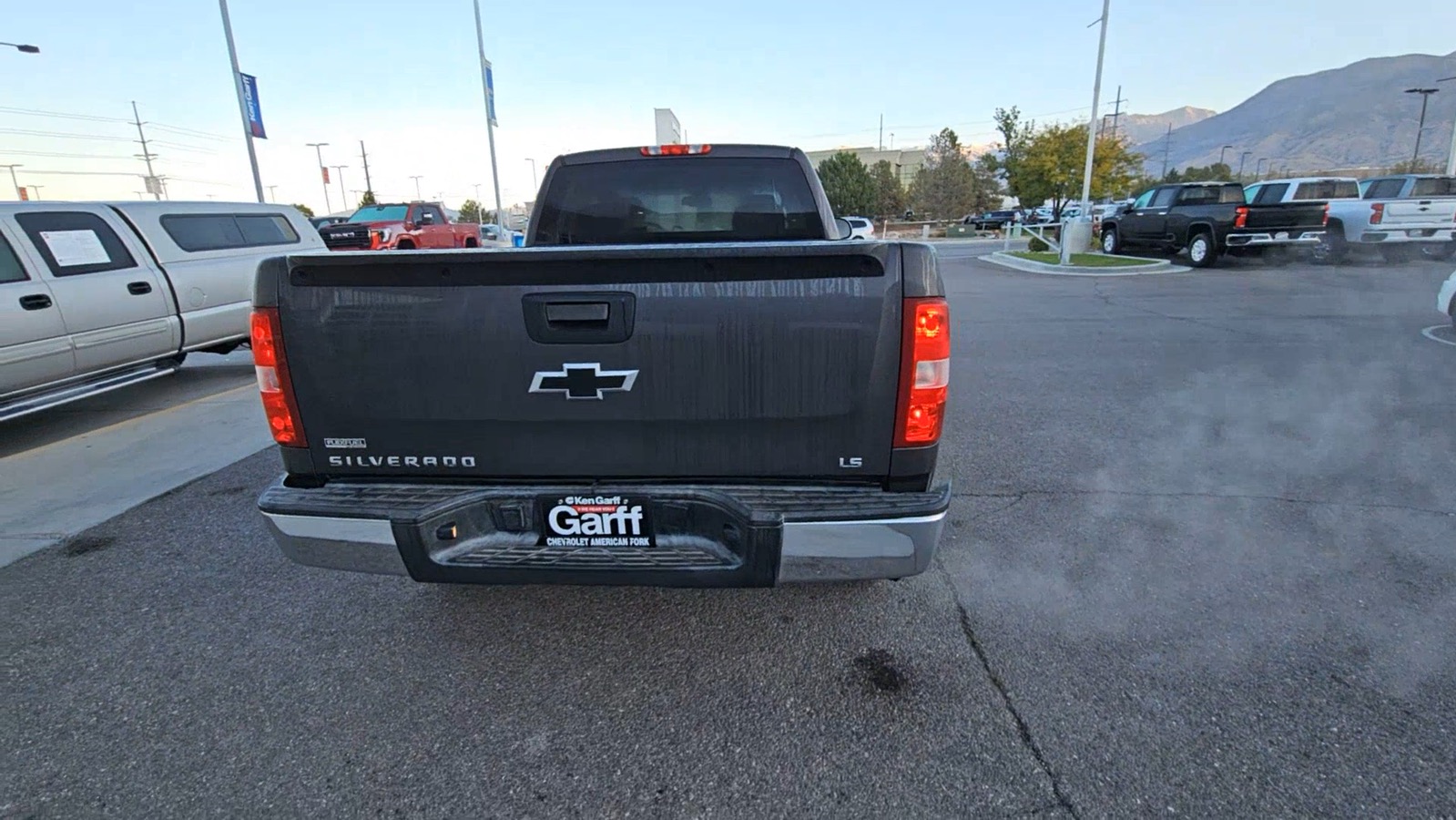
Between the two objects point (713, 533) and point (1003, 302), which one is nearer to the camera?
point (713, 533)

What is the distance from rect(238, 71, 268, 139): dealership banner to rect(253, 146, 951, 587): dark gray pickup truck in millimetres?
22815

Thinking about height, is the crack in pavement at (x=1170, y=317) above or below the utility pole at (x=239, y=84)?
below

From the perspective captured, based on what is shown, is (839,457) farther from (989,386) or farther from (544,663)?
(989,386)

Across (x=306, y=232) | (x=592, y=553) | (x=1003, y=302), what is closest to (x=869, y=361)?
(x=592, y=553)

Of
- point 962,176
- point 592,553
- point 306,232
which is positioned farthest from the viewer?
point 962,176

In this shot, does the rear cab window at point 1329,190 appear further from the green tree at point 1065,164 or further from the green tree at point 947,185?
the green tree at point 947,185

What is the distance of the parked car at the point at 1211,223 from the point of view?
14.9 meters

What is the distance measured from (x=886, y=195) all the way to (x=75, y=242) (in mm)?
54874

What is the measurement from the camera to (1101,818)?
6.37ft

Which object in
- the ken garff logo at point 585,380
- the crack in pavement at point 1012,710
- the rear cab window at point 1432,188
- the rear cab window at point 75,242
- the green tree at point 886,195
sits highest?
the green tree at point 886,195

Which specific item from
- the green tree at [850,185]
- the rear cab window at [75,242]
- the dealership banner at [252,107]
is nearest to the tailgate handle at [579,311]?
the rear cab window at [75,242]

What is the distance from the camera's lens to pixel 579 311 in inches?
85.0

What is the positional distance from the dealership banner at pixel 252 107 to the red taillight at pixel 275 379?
22781mm

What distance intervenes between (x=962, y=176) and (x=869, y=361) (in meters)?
53.4
